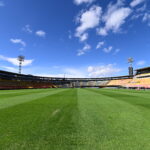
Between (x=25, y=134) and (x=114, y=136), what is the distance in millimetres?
2458

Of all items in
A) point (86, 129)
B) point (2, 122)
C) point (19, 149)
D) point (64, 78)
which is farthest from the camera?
point (64, 78)

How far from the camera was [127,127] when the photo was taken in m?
4.24

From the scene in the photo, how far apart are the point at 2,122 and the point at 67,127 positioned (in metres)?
2.47

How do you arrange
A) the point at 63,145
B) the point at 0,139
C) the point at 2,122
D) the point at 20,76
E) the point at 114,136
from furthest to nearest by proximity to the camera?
A: 1. the point at 20,76
2. the point at 2,122
3. the point at 114,136
4. the point at 0,139
5. the point at 63,145

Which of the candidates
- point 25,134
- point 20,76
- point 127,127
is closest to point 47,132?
point 25,134

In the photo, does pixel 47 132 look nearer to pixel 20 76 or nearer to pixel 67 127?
pixel 67 127

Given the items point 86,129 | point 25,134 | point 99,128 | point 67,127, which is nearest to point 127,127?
point 99,128

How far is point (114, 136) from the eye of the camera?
11.4ft

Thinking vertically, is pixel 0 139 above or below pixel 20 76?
below

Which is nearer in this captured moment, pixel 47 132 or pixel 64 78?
pixel 47 132

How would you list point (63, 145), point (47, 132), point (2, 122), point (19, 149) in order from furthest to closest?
point (2, 122)
point (47, 132)
point (63, 145)
point (19, 149)

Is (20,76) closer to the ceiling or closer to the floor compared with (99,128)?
closer to the ceiling

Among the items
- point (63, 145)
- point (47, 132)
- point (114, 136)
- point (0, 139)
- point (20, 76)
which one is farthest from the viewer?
point (20, 76)

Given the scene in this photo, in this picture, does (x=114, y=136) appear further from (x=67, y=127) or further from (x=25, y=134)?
(x=25, y=134)
